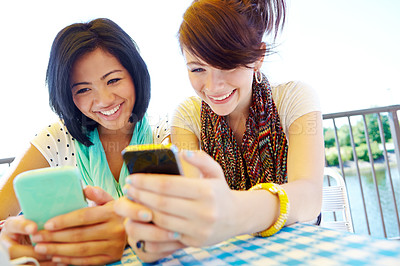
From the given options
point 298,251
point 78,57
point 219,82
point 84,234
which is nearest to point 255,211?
point 298,251

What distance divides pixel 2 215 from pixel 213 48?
39.3 inches

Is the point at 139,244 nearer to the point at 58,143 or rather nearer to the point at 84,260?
the point at 84,260

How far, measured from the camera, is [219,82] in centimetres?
106

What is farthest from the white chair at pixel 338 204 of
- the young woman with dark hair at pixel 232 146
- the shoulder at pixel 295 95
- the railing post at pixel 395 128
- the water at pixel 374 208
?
the water at pixel 374 208

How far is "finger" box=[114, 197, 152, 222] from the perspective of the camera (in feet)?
1.49

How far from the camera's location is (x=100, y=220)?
1.87ft

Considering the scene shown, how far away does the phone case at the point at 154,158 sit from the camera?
0.45 metres

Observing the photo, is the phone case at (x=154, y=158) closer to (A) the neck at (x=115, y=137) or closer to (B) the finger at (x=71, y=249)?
(B) the finger at (x=71, y=249)

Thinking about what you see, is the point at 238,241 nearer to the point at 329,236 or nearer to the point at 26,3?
the point at 329,236

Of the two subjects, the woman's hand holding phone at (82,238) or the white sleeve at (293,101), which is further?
the white sleeve at (293,101)

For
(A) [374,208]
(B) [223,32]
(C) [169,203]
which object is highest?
(B) [223,32]

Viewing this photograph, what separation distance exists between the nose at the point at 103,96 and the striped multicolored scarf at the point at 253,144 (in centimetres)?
41

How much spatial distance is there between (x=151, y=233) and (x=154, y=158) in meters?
0.12

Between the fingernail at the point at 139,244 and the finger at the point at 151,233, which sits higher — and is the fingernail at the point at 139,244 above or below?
below
